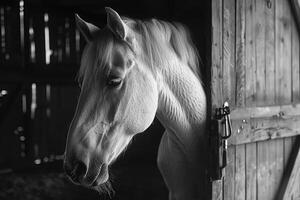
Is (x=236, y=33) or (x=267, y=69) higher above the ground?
(x=236, y=33)

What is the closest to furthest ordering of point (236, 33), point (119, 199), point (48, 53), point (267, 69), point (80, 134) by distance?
point (80, 134) < point (236, 33) < point (267, 69) < point (119, 199) < point (48, 53)

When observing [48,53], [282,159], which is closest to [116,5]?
[48,53]

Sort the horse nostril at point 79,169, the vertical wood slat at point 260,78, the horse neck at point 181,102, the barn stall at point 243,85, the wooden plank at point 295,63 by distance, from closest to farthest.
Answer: the horse nostril at point 79,169, the horse neck at point 181,102, the barn stall at point 243,85, the vertical wood slat at point 260,78, the wooden plank at point 295,63

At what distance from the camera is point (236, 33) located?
Result: 1.72 meters

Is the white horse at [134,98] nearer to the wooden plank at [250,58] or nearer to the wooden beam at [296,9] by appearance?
the wooden plank at [250,58]

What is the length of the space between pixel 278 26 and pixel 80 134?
4.52 feet

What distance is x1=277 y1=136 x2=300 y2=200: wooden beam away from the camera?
6.81ft

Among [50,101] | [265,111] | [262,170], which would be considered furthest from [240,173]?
[50,101]

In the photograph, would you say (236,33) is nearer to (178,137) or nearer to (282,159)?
(178,137)

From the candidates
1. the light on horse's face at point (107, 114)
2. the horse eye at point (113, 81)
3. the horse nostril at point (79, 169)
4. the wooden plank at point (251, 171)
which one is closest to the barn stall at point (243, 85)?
the wooden plank at point (251, 171)

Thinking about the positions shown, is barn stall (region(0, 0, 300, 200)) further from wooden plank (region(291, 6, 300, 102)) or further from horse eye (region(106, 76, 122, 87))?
horse eye (region(106, 76, 122, 87))

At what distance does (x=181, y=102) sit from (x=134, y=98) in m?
0.30

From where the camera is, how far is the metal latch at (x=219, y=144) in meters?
1.58

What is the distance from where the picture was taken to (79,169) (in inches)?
47.7
